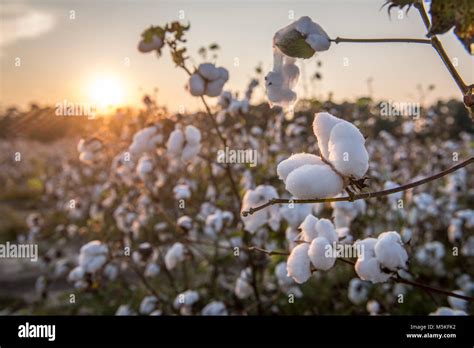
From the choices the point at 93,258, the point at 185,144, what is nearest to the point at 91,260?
the point at 93,258

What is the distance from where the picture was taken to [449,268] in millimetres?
4238

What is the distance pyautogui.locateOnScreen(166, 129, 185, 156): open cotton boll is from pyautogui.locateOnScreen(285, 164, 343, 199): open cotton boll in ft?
3.21

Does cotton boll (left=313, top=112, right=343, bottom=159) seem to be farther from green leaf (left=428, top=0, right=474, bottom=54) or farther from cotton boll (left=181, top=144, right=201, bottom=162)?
cotton boll (left=181, top=144, right=201, bottom=162)

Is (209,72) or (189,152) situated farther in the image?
(189,152)

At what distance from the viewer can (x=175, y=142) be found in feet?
5.87

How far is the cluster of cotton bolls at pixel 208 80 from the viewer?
161 cm

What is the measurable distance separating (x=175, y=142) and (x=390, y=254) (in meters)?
0.87

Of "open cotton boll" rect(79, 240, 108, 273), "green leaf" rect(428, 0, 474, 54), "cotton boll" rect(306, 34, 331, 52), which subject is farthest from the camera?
"open cotton boll" rect(79, 240, 108, 273)

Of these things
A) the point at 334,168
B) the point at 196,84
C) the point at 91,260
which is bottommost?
the point at 91,260

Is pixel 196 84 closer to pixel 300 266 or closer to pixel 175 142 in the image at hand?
pixel 175 142

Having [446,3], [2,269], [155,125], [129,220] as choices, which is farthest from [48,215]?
[446,3]

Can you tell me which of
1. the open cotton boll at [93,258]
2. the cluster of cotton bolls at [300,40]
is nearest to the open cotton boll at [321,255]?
the cluster of cotton bolls at [300,40]

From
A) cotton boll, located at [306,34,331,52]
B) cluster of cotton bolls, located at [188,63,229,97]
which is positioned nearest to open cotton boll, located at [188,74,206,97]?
cluster of cotton bolls, located at [188,63,229,97]

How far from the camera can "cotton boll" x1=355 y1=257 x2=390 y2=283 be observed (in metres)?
1.16
